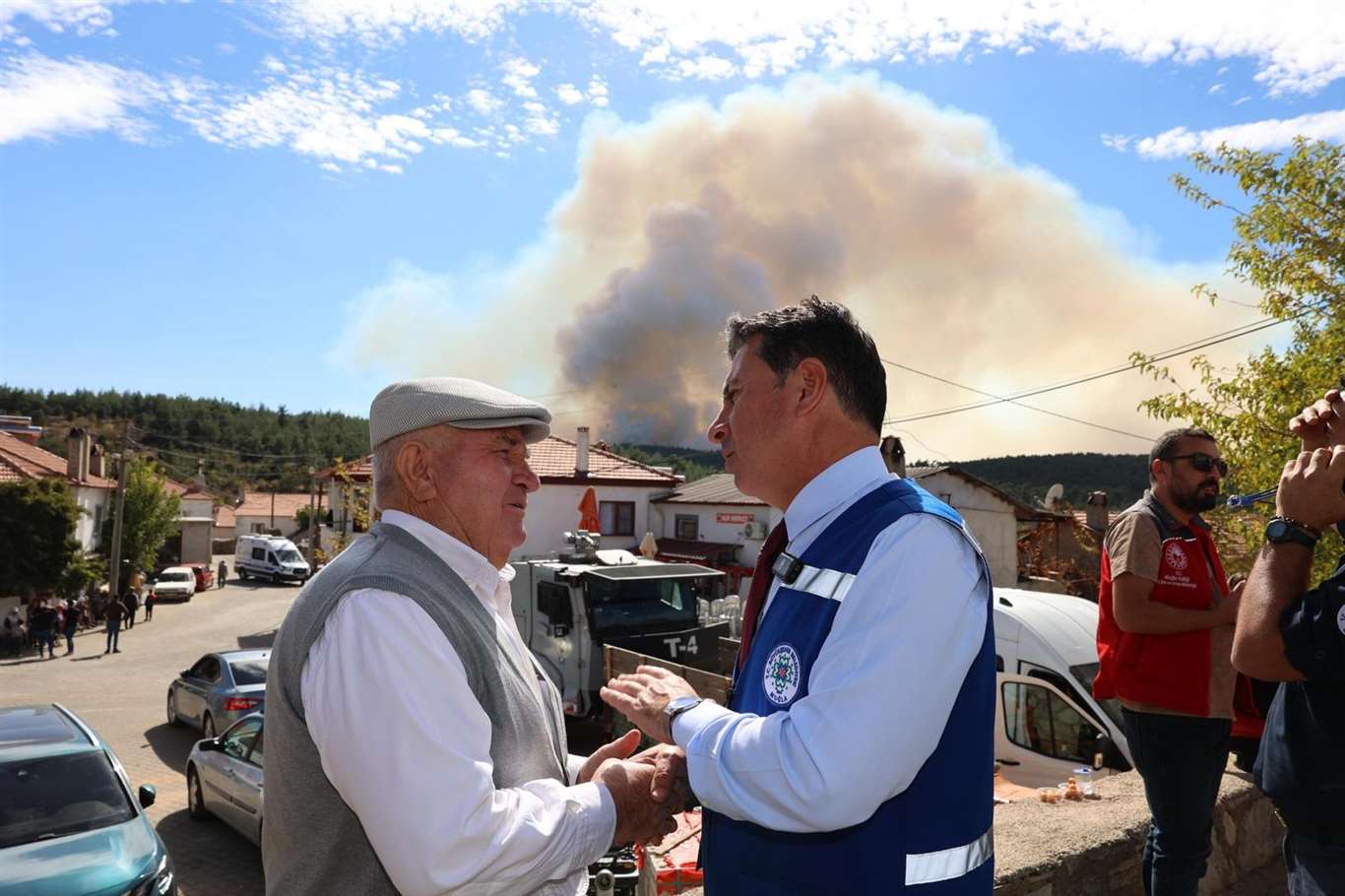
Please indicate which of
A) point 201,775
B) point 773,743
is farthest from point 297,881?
point 201,775

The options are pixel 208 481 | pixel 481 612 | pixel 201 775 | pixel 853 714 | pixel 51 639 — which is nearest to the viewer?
pixel 853 714

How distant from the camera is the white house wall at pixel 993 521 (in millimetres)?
27594

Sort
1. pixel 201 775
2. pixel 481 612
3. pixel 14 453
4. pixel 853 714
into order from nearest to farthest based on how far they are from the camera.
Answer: pixel 853 714 → pixel 481 612 → pixel 201 775 → pixel 14 453

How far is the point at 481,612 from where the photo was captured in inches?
79.4

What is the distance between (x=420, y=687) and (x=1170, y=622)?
2.80 m

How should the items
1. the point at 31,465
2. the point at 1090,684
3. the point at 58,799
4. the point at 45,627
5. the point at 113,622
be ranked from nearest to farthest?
1. the point at 58,799
2. the point at 1090,684
3. the point at 45,627
4. the point at 113,622
5. the point at 31,465

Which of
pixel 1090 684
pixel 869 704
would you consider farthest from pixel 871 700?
pixel 1090 684

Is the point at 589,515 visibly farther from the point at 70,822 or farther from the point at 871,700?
the point at 871,700

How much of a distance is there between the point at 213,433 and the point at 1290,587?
12773 cm

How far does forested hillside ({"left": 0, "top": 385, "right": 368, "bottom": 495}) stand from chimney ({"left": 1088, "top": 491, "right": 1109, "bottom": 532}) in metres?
93.7

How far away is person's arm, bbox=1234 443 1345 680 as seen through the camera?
2.33m

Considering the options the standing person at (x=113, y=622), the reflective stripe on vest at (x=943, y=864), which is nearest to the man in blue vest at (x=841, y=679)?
the reflective stripe on vest at (x=943, y=864)

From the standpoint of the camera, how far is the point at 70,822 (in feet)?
20.9

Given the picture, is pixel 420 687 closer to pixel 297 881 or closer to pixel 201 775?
pixel 297 881
